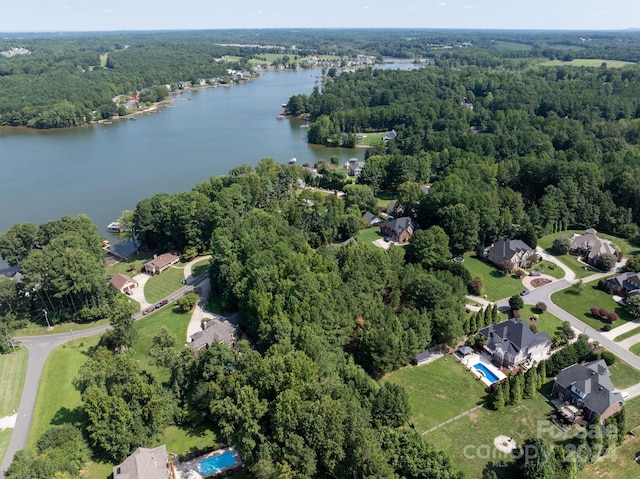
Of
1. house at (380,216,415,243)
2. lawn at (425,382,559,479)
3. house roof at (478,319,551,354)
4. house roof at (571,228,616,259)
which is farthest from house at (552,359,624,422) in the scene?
house at (380,216,415,243)

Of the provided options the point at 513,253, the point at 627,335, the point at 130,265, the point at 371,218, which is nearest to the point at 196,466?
the point at 130,265

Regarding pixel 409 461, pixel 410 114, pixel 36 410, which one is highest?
pixel 410 114

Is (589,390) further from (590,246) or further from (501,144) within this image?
(501,144)

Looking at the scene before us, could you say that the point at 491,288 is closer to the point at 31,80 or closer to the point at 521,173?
the point at 521,173

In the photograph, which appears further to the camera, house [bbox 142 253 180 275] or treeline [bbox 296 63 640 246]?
treeline [bbox 296 63 640 246]

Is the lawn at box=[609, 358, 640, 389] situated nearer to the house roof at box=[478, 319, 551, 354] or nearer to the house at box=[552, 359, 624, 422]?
the house at box=[552, 359, 624, 422]

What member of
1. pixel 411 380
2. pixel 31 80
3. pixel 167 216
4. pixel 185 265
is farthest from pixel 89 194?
pixel 31 80
